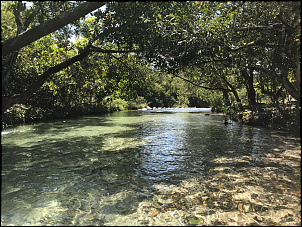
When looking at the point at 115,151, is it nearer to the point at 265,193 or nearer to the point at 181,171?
the point at 181,171

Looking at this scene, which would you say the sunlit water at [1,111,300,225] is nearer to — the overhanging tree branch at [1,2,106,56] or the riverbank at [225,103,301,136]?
the overhanging tree branch at [1,2,106,56]

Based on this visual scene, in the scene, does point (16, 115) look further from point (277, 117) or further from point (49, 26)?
point (277, 117)

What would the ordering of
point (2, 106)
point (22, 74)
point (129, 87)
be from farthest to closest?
point (22, 74) < point (129, 87) < point (2, 106)

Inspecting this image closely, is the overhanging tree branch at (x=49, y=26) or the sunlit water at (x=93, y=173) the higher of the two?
the overhanging tree branch at (x=49, y=26)

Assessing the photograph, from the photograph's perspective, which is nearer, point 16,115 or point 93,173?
point 93,173

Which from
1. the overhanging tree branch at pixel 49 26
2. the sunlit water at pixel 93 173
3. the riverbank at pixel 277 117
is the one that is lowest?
the sunlit water at pixel 93 173

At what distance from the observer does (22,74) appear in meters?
24.3

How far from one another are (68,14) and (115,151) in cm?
686

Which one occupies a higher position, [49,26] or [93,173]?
[49,26]

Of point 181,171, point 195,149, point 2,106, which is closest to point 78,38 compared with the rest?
point 2,106

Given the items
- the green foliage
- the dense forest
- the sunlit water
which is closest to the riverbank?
the sunlit water

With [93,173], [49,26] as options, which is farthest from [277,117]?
[49,26]

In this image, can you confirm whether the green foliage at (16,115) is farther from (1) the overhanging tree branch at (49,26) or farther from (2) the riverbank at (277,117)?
(2) the riverbank at (277,117)

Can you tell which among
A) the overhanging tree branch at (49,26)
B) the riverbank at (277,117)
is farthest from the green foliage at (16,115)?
the riverbank at (277,117)
